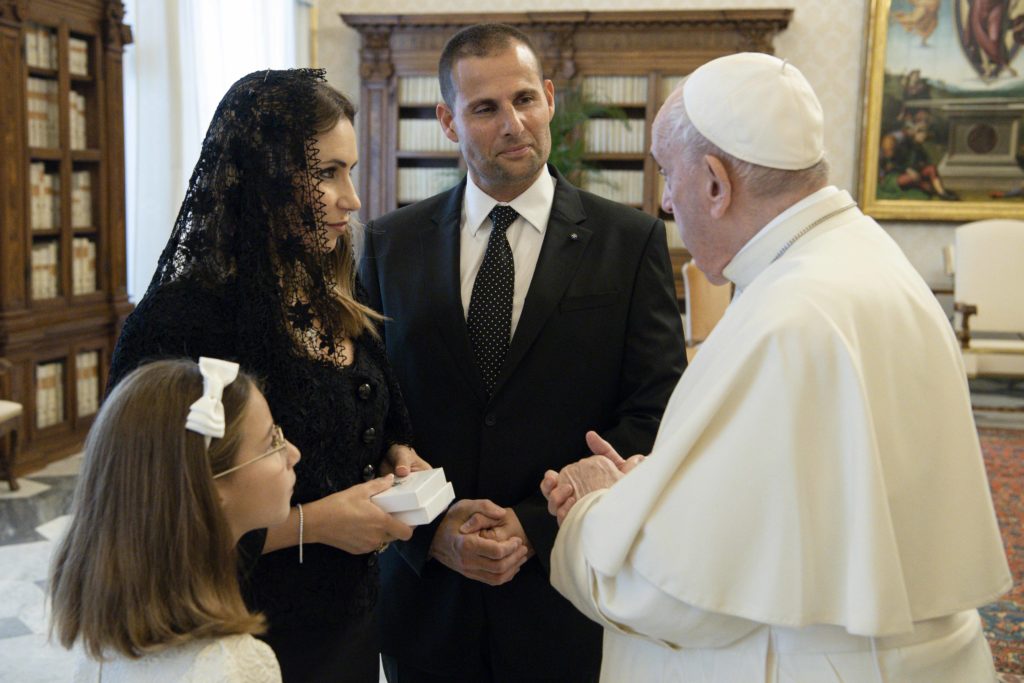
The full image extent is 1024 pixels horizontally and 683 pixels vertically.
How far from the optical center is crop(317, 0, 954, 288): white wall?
10078 mm

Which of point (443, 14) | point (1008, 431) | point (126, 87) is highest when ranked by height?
point (443, 14)

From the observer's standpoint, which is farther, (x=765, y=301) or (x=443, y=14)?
(x=443, y=14)

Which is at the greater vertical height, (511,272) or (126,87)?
(126,87)

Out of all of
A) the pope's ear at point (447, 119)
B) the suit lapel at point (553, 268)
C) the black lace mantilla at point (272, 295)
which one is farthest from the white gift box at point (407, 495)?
the pope's ear at point (447, 119)

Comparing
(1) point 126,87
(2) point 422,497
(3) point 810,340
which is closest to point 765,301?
(3) point 810,340

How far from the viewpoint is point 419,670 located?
2521 millimetres

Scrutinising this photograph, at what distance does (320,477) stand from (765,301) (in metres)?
0.90

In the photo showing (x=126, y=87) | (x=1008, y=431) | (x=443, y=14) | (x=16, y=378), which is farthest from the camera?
(x=443, y=14)

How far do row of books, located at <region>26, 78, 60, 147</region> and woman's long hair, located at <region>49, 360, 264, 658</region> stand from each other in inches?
232

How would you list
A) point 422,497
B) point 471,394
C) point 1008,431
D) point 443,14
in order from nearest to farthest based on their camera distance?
point 422,497, point 471,394, point 1008,431, point 443,14

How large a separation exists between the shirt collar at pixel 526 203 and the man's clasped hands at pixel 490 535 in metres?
0.61

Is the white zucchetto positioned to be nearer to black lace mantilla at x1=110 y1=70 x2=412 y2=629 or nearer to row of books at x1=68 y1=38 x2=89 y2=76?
black lace mantilla at x1=110 y1=70 x2=412 y2=629

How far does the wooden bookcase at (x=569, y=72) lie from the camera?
9.79 metres

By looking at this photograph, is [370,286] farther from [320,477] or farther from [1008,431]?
[1008,431]
